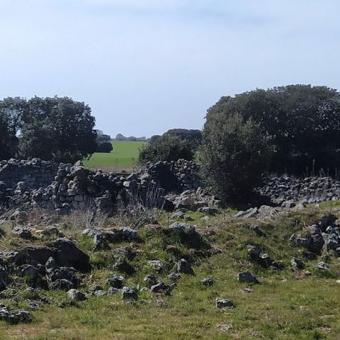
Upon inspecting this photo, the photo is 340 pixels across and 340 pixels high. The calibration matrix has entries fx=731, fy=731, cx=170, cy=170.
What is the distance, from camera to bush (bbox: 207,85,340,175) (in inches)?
1270

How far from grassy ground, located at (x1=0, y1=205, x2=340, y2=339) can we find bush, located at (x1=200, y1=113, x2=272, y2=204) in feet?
30.8

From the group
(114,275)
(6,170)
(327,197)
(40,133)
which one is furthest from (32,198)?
(40,133)

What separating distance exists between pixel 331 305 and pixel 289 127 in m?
24.1

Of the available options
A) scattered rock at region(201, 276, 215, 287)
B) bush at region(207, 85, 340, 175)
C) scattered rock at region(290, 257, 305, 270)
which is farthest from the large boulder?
bush at region(207, 85, 340, 175)

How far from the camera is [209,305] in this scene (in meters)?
9.12

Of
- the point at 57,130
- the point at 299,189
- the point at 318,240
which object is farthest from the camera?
the point at 57,130

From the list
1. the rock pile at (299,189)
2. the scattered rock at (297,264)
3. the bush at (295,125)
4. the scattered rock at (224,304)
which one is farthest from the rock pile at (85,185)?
the scattered rock at (224,304)

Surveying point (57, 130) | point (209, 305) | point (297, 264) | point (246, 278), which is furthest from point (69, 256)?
point (57, 130)

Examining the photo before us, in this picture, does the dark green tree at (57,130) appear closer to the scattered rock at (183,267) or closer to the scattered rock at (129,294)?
the scattered rock at (183,267)

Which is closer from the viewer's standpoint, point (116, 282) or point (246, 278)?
point (116, 282)

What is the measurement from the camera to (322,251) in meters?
12.6

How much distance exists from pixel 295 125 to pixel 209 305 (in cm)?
2480

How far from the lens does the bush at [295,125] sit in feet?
106

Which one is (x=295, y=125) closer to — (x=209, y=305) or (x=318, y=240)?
(x=318, y=240)
